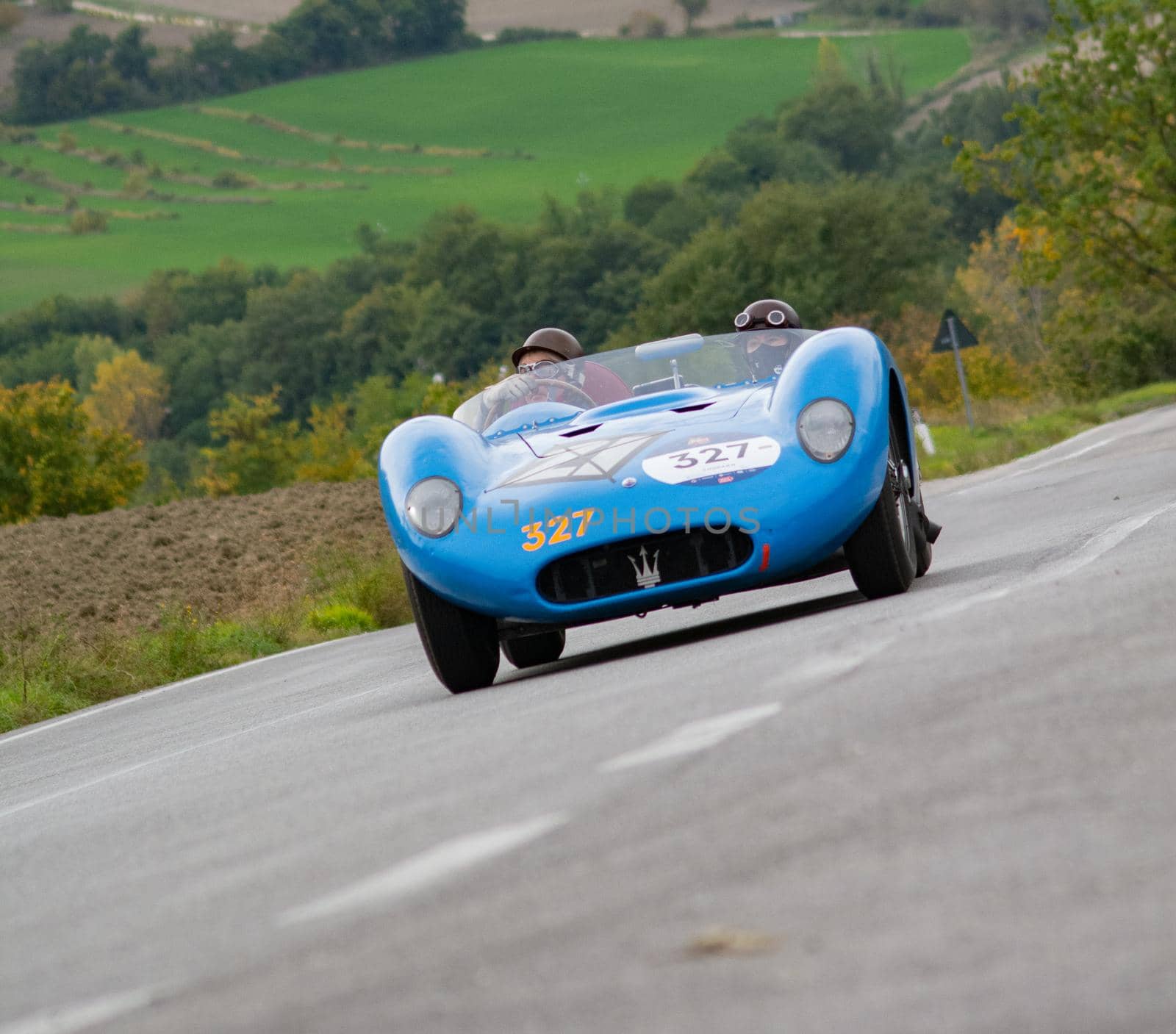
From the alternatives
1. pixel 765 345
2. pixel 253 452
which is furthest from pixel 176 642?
pixel 253 452

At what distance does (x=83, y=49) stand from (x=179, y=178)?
28.3 m

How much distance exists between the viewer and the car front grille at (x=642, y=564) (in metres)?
7.27

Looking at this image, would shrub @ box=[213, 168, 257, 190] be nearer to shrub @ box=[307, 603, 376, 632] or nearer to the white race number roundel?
shrub @ box=[307, 603, 376, 632]

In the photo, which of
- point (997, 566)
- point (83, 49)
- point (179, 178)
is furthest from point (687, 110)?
point (997, 566)

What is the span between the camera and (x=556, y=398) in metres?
8.97

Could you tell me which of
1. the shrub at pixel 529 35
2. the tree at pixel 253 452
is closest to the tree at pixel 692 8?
the shrub at pixel 529 35

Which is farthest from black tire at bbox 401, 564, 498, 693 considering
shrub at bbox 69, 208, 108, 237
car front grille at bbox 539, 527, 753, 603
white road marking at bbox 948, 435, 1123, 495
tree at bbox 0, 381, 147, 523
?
shrub at bbox 69, 208, 108, 237

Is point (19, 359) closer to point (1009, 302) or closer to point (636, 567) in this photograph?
point (1009, 302)

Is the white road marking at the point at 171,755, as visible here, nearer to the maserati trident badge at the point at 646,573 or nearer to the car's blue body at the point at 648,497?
the car's blue body at the point at 648,497

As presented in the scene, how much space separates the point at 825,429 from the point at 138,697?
6925 mm

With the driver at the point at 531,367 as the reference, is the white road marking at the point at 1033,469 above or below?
below

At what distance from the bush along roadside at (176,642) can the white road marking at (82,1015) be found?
387 inches

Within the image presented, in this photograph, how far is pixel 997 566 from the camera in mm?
8406

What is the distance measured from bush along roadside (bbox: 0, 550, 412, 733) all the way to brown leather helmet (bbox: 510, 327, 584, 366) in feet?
15.8
